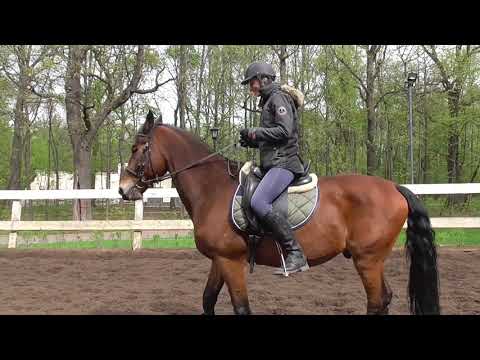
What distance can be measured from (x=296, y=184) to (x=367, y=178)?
2.82 ft

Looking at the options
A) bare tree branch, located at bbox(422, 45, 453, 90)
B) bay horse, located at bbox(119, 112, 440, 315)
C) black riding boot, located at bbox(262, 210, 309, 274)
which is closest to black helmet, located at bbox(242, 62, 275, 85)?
bay horse, located at bbox(119, 112, 440, 315)

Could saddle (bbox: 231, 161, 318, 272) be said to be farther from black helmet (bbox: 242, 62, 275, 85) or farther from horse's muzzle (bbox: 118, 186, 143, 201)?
horse's muzzle (bbox: 118, 186, 143, 201)

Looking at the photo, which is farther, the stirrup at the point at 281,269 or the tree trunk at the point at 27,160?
the tree trunk at the point at 27,160

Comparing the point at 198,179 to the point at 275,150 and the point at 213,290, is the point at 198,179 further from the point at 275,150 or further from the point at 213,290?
the point at 213,290

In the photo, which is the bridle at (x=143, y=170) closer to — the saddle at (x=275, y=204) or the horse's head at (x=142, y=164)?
the horse's head at (x=142, y=164)

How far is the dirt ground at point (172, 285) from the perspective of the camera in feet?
19.9

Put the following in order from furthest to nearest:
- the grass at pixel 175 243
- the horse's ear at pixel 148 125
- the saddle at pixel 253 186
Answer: the grass at pixel 175 243
the horse's ear at pixel 148 125
the saddle at pixel 253 186

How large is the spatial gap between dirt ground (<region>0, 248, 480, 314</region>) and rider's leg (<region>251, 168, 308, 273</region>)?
1.41 metres

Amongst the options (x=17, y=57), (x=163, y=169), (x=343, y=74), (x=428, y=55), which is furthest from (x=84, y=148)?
(x=428, y=55)

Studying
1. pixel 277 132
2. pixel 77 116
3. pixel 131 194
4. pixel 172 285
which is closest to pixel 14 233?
pixel 172 285

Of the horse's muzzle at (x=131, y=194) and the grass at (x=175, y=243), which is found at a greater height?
the horse's muzzle at (x=131, y=194)

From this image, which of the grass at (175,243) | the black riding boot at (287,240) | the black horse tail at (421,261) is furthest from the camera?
the grass at (175,243)

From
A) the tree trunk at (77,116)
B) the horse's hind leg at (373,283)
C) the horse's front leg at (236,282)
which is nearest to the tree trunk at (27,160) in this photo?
the tree trunk at (77,116)

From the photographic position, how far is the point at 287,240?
4.76m
